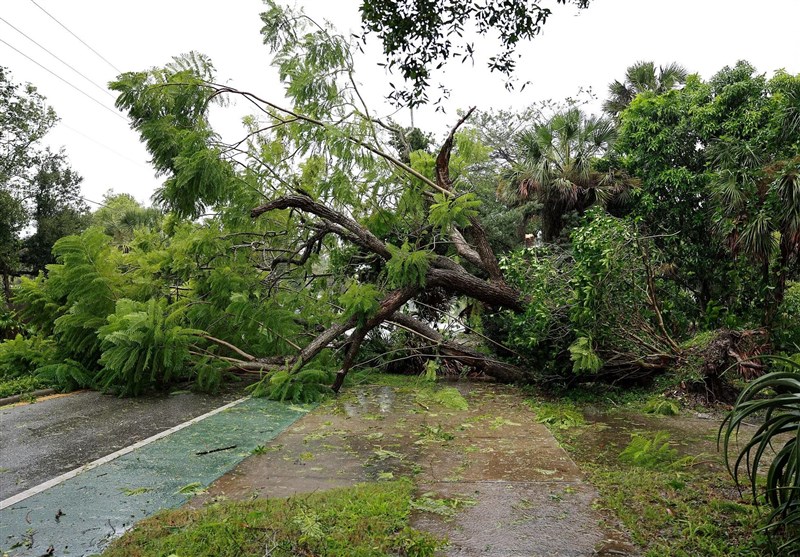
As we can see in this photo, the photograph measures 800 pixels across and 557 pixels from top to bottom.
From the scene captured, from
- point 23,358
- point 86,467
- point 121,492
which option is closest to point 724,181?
point 121,492

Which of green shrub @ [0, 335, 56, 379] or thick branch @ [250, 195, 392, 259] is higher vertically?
thick branch @ [250, 195, 392, 259]

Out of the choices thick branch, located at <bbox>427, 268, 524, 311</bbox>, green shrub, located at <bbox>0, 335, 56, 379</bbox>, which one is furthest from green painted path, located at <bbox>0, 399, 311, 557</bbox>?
green shrub, located at <bbox>0, 335, 56, 379</bbox>

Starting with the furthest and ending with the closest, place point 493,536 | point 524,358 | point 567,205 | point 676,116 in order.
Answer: point 567,205
point 676,116
point 524,358
point 493,536

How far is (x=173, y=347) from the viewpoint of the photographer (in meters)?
8.50

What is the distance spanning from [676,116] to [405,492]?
1319 cm

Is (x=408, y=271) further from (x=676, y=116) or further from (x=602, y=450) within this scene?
(x=676, y=116)

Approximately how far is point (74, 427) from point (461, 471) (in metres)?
4.66

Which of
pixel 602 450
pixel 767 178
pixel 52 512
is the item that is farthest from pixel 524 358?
pixel 52 512

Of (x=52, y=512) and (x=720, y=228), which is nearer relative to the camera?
(x=52, y=512)

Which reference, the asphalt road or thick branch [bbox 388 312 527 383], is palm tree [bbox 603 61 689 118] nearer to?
thick branch [bbox 388 312 527 383]

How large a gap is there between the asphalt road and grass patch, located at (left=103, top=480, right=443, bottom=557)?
5.67 ft

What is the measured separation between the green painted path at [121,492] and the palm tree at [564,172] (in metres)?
11.3

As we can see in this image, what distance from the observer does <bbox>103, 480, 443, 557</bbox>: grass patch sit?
123 inches

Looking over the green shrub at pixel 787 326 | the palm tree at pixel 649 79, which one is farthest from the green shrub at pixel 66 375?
the palm tree at pixel 649 79
